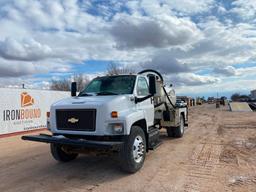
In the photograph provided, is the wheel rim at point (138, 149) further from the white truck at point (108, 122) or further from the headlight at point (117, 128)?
the headlight at point (117, 128)

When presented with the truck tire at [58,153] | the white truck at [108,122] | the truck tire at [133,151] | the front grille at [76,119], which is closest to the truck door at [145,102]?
the white truck at [108,122]

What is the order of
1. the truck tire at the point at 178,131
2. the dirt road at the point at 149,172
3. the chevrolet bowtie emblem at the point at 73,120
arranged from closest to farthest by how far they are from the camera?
the dirt road at the point at 149,172 < the chevrolet bowtie emblem at the point at 73,120 < the truck tire at the point at 178,131

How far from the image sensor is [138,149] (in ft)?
23.2

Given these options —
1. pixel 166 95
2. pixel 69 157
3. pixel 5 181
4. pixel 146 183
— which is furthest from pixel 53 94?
pixel 146 183

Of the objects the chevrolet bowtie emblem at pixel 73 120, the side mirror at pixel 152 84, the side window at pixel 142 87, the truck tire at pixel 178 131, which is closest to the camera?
the chevrolet bowtie emblem at pixel 73 120

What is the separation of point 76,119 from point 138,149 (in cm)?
168

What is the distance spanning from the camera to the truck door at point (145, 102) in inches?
310

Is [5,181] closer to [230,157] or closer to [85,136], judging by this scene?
[85,136]

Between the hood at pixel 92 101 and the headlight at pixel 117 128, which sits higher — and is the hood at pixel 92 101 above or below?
above

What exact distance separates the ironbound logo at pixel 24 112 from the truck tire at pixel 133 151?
10.1 meters

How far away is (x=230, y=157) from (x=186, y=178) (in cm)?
258

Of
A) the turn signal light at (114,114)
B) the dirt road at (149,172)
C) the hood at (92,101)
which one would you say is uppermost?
the hood at (92,101)

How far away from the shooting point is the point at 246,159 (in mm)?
Result: 8039

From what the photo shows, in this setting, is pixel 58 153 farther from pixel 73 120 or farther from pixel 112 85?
pixel 112 85
